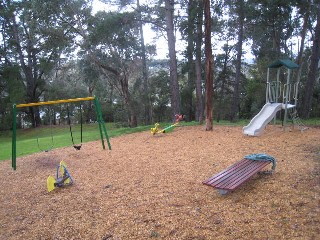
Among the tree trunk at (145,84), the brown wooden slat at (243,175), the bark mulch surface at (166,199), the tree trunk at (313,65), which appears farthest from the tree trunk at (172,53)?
the brown wooden slat at (243,175)

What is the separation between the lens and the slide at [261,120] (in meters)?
8.30

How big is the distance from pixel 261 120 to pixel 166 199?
575 centimetres

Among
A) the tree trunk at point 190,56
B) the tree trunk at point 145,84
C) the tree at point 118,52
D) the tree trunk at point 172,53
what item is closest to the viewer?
the tree trunk at point 190,56

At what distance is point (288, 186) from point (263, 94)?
629 inches

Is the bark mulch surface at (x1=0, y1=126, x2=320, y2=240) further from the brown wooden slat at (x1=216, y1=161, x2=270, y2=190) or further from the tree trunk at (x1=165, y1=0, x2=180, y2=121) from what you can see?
the tree trunk at (x1=165, y1=0, x2=180, y2=121)

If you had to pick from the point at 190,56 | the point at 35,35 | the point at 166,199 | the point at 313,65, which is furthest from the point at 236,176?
the point at 35,35

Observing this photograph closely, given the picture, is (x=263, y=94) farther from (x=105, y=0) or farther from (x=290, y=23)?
(x=105, y=0)

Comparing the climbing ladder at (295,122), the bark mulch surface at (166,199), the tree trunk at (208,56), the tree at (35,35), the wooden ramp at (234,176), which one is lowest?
the bark mulch surface at (166,199)

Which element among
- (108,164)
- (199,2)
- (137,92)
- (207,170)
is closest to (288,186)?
(207,170)

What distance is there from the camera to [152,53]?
20719 mm

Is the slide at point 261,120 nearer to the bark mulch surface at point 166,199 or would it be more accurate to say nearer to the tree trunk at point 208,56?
the bark mulch surface at point 166,199

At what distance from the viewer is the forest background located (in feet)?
44.9

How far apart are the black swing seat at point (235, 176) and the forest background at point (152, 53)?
207 inches

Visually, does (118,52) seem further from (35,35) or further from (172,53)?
(35,35)
